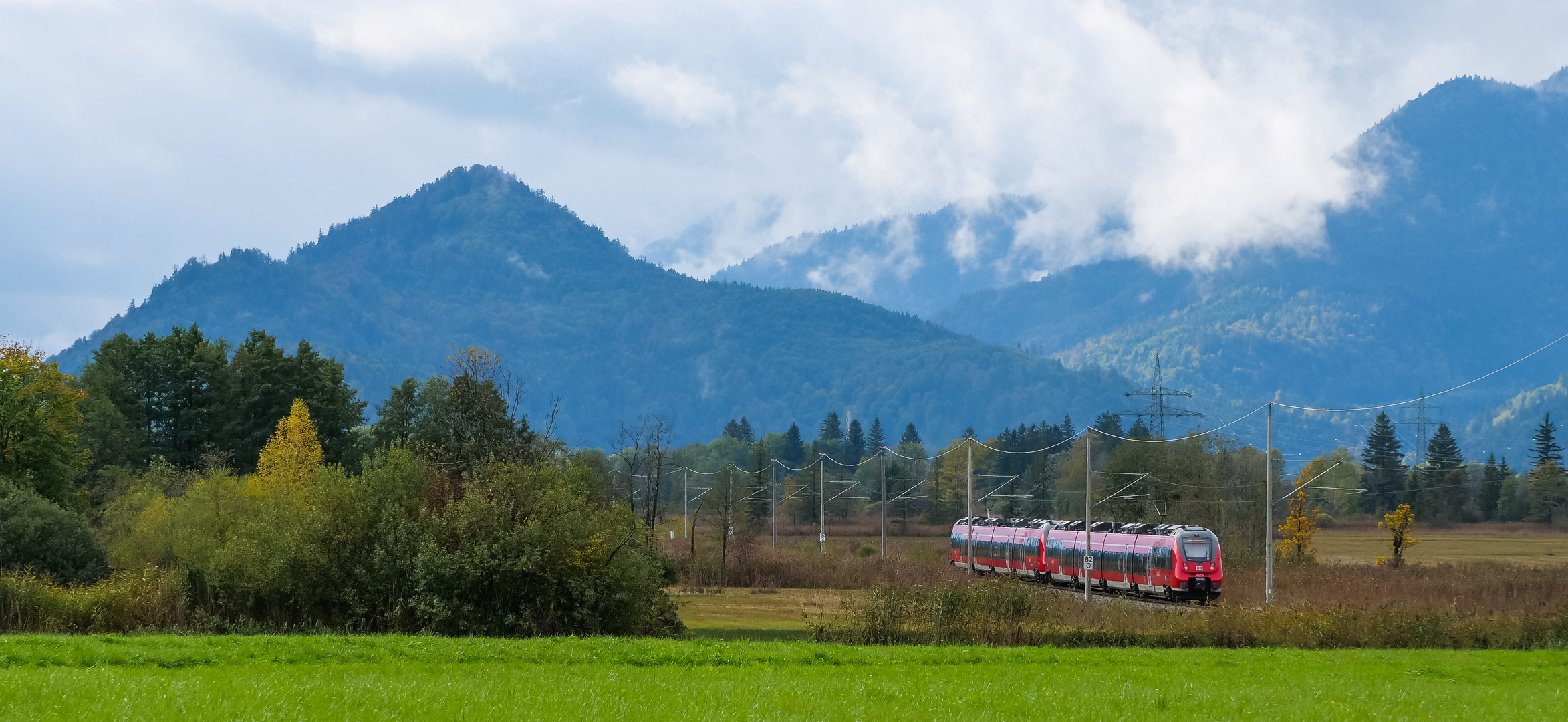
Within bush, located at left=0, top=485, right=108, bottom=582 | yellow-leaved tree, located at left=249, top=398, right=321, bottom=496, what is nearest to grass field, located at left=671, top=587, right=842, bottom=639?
bush, located at left=0, top=485, right=108, bottom=582

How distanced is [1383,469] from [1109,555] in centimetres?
10518

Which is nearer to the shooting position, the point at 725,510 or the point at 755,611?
the point at 755,611

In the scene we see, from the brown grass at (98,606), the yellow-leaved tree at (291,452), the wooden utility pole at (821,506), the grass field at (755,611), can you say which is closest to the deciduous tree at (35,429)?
the yellow-leaved tree at (291,452)

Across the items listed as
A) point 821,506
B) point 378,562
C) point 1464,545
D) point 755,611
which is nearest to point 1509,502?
point 1464,545

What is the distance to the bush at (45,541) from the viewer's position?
3828cm

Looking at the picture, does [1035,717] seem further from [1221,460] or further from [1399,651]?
[1221,460]

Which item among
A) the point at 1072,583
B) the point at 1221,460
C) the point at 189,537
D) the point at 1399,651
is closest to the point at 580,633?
the point at 189,537

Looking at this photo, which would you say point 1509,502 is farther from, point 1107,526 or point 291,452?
point 291,452

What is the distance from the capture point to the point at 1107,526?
61375 mm

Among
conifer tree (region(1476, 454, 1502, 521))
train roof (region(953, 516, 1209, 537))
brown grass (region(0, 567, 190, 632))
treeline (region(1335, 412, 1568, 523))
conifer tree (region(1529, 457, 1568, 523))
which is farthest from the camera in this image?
conifer tree (region(1476, 454, 1502, 521))

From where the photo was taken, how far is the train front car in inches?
2080

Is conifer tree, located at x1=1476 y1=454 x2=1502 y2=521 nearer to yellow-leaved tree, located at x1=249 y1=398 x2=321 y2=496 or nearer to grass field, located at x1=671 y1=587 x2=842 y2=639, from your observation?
grass field, located at x1=671 y1=587 x2=842 y2=639

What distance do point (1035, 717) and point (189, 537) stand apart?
103ft

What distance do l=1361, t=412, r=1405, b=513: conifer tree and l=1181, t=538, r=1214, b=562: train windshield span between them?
284ft
